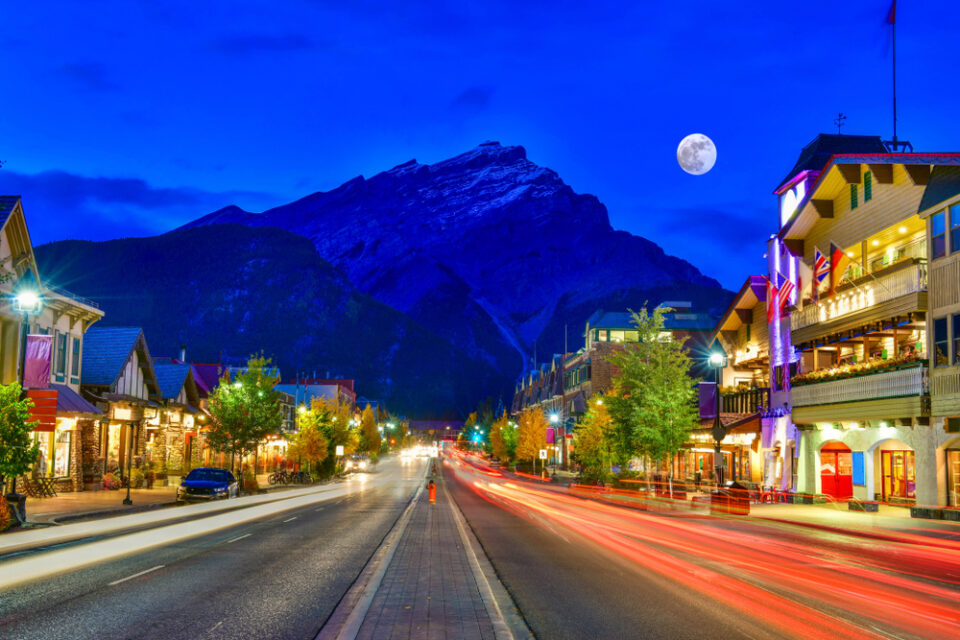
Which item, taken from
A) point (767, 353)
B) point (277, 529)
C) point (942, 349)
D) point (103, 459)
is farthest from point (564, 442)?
point (277, 529)

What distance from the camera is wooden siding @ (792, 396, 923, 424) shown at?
108 ft

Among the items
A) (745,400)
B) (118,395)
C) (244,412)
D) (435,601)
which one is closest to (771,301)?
(745,400)

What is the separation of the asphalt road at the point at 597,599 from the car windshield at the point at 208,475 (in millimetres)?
21283

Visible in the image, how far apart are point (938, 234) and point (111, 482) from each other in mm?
38130


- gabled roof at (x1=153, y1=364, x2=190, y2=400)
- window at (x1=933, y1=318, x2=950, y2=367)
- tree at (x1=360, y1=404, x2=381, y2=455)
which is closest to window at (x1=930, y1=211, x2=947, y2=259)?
window at (x1=933, y1=318, x2=950, y2=367)

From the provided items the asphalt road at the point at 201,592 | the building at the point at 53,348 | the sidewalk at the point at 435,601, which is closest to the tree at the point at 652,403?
the building at the point at 53,348

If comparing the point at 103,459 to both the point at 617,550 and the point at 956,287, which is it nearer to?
the point at 617,550

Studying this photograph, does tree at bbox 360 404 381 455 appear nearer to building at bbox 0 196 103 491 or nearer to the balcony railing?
the balcony railing

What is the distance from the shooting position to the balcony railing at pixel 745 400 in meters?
48.2

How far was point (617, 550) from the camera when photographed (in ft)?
68.0

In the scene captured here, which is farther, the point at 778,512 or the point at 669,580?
the point at 778,512

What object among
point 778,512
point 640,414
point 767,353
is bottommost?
point 778,512

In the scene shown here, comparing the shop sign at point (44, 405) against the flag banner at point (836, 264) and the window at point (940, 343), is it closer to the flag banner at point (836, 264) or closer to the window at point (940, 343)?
the window at point (940, 343)

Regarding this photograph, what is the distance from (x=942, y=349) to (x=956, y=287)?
2409 millimetres
